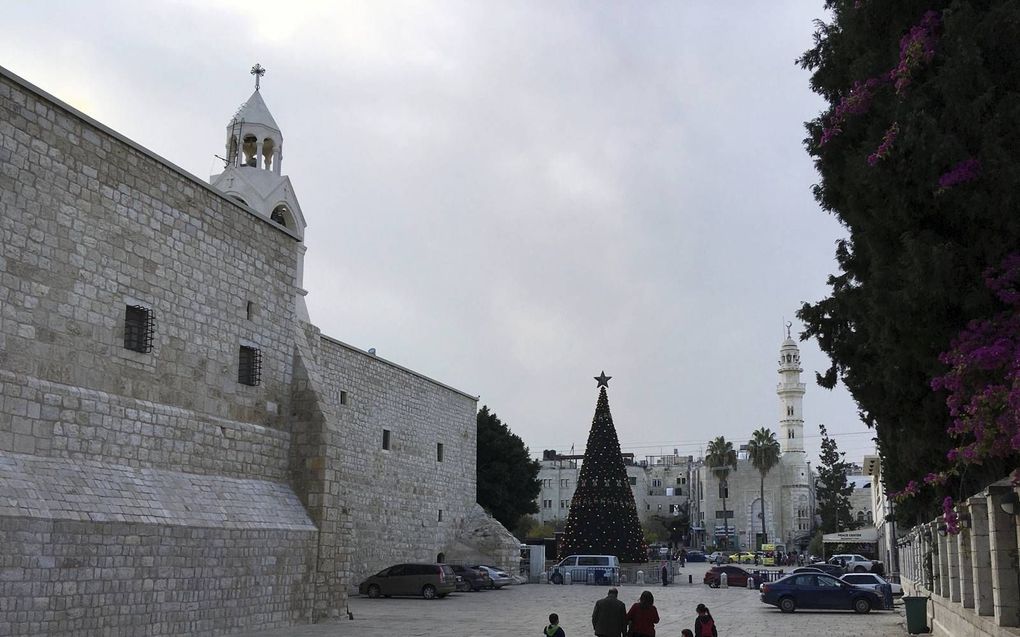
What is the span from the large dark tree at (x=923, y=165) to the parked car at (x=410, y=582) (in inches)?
708

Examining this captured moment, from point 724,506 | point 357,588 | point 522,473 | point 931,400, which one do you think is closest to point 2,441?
point 931,400

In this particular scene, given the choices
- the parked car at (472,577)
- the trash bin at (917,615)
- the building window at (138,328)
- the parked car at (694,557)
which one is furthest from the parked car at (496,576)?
the parked car at (694,557)

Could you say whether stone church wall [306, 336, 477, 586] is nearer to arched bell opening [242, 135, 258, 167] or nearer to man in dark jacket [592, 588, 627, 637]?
arched bell opening [242, 135, 258, 167]

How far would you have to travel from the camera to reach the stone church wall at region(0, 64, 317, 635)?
40.1 ft

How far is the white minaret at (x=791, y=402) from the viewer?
298ft

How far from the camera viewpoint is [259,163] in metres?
27.9

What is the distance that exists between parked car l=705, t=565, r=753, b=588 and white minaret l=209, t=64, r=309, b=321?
867 inches

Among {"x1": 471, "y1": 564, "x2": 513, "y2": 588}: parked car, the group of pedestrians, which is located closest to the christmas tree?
{"x1": 471, "y1": 564, "x2": 513, "y2": 588}: parked car

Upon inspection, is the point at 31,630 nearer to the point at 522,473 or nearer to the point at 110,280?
the point at 110,280

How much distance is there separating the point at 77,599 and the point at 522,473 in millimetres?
35740

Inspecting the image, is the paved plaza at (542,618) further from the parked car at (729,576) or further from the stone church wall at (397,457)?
the parked car at (729,576)

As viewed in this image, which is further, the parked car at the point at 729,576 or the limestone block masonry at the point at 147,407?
the parked car at the point at 729,576

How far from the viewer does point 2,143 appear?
12.3 meters

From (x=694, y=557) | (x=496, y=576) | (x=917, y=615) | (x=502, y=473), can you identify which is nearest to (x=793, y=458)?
(x=694, y=557)
